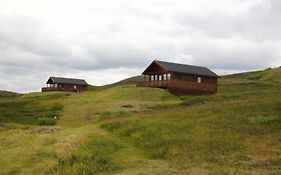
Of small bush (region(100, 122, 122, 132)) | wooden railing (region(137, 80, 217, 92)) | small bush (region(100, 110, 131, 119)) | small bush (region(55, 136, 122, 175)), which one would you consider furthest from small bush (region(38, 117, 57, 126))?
wooden railing (region(137, 80, 217, 92))

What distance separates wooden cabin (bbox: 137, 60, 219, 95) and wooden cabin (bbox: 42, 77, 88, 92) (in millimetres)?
54260

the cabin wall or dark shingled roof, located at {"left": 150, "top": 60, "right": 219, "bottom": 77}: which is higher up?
dark shingled roof, located at {"left": 150, "top": 60, "right": 219, "bottom": 77}

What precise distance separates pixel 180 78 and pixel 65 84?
64908mm

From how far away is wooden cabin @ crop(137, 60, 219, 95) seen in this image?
85.1 metres

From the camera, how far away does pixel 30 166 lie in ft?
92.5

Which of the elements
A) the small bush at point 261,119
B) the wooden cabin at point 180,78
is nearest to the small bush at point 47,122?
the small bush at point 261,119

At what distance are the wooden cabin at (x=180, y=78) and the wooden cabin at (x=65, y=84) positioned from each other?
178ft

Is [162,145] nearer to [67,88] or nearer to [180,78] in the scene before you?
[180,78]

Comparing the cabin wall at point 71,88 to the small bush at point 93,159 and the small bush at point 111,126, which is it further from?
the small bush at point 93,159

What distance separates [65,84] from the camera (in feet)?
470

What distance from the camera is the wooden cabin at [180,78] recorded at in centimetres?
8506

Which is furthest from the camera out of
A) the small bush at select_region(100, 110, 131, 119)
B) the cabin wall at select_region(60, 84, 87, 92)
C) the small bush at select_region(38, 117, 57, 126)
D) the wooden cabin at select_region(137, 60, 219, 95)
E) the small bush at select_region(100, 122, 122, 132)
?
the cabin wall at select_region(60, 84, 87, 92)

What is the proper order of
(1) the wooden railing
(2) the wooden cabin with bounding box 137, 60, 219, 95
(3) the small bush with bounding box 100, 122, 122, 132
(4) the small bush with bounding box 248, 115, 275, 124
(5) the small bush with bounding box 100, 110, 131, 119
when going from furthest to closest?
(2) the wooden cabin with bounding box 137, 60, 219, 95, (1) the wooden railing, (5) the small bush with bounding box 100, 110, 131, 119, (3) the small bush with bounding box 100, 122, 122, 132, (4) the small bush with bounding box 248, 115, 275, 124

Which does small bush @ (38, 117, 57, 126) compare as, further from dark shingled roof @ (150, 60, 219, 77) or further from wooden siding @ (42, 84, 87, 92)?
wooden siding @ (42, 84, 87, 92)
